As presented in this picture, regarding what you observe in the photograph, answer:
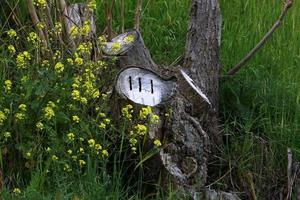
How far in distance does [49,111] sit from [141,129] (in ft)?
1.59

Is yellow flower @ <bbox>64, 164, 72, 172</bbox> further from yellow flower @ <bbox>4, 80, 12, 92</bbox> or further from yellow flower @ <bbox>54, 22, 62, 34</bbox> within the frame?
yellow flower @ <bbox>54, 22, 62, 34</bbox>

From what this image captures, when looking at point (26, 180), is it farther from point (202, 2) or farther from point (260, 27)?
point (260, 27)

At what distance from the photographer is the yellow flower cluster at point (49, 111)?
411cm

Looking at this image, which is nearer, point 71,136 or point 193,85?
point 71,136

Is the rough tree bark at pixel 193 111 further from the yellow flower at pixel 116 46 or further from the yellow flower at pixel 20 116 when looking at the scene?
the yellow flower at pixel 20 116

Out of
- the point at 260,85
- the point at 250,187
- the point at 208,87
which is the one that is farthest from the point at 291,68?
the point at 250,187

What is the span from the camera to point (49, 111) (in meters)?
4.10

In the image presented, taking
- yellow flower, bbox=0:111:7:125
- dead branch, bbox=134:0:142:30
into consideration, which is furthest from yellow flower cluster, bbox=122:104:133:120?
dead branch, bbox=134:0:142:30

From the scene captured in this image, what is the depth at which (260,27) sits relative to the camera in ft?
18.6

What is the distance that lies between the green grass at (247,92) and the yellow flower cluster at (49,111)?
1.07ft

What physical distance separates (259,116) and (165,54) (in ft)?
2.82

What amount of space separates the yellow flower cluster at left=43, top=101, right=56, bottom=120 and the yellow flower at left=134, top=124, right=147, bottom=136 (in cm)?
44

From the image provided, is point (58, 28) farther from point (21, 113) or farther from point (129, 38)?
point (21, 113)

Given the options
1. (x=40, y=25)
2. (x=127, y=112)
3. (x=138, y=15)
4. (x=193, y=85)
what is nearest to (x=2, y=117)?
(x=127, y=112)
